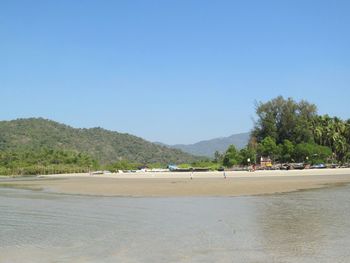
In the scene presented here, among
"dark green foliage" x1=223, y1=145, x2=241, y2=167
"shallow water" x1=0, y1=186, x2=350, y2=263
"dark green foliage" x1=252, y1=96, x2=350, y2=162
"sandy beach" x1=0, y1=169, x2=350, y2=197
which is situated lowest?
"shallow water" x1=0, y1=186, x2=350, y2=263

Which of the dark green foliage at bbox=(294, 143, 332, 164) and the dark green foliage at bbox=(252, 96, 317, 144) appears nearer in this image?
the dark green foliage at bbox=(294, 143, 332, 164)

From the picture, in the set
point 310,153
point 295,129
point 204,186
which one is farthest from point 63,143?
point 204,186

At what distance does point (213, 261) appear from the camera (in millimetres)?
11789

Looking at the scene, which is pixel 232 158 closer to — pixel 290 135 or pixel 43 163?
pixel 290 135

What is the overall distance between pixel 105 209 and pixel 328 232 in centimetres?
1337

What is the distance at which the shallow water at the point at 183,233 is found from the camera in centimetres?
1271

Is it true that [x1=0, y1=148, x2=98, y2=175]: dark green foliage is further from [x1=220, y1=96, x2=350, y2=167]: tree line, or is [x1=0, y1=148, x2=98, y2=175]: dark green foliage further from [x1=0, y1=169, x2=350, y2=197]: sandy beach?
[x1=0, y1=169, x2=350, y2=197]: sandy beach

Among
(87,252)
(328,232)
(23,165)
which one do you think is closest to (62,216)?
(87,252)

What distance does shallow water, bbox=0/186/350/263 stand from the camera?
1271 cm

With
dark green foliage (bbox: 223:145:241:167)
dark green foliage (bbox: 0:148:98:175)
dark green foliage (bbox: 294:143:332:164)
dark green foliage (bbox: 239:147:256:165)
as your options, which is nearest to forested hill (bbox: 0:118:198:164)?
dark green foliage (bbox: 0:148:98:175)

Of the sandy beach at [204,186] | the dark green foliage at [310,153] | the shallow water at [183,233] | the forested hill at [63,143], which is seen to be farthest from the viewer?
the forested hill at [63,143]

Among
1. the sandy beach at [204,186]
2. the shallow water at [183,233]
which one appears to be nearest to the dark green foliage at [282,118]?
the sandy beach at [204,186]

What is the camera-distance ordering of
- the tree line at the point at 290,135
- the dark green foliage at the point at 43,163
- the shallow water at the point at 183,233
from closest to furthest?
the shallow water at the point at 183,233 < the tree line at the point at 290,135 < the dark green foliage at the point at 43,163

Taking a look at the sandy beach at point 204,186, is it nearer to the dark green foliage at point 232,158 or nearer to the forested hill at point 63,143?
the dark green foliage at point 232,158
